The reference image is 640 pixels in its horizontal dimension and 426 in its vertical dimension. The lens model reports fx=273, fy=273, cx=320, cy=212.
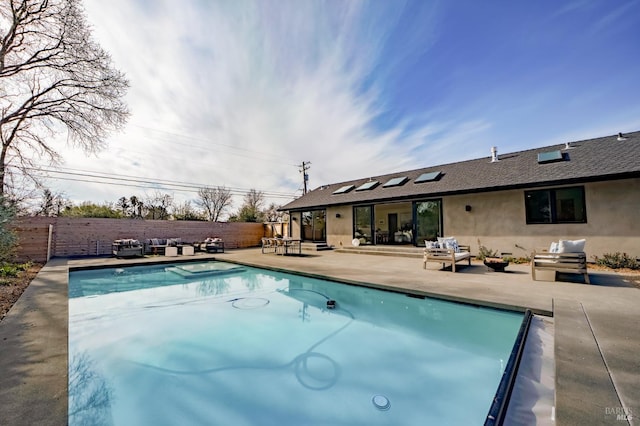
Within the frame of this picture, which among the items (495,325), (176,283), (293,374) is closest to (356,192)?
(176,283)

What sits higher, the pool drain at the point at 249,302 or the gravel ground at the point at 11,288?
the gravel ground at the point at 11,288

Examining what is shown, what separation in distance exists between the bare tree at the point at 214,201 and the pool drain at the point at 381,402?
30013mm

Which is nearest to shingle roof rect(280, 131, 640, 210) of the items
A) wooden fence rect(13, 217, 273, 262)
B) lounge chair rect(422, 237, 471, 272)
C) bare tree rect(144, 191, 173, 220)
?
lounge chair rect(422, 237, 471, 272)

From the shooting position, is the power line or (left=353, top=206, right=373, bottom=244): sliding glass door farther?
the power line

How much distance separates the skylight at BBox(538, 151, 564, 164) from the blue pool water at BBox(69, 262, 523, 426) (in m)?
7.60

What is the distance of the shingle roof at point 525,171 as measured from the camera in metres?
7.46

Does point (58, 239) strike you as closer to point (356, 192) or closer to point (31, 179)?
point (31, 179)

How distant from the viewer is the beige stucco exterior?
23.5ft

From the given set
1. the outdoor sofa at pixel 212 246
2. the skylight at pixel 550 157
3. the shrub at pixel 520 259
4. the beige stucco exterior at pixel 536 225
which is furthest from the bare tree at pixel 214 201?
the skylight at pixel 550 157

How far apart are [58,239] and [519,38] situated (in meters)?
17.3

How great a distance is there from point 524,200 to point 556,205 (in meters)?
0.79

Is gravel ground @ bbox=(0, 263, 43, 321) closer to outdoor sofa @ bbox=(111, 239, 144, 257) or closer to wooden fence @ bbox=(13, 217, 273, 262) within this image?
wooden fence @ bbox=(13, 217, 273, 262)

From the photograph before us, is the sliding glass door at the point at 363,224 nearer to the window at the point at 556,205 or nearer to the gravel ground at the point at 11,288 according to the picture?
the window at the point at 556,205

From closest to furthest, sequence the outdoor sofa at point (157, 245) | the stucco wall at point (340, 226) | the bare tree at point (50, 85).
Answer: the bare tree at point (50, 85) → the outdoor sofa at point (157, 245) → the stucco wall at point (340, 226)
